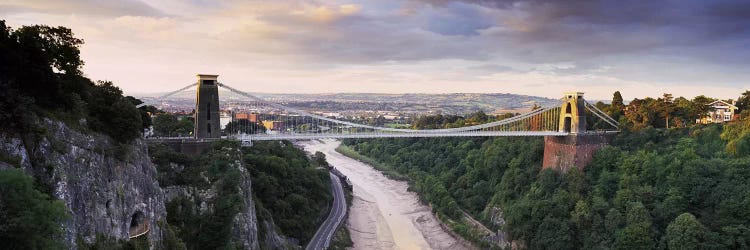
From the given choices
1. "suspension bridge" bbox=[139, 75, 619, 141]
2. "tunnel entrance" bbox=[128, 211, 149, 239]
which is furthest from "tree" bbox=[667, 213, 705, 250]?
"tunnel entrance" bbox=[128, 211, 149, 239]

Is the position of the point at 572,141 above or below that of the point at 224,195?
above

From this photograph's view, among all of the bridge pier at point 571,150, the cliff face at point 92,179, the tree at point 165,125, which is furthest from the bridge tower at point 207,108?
the bridge pier at point 571,150

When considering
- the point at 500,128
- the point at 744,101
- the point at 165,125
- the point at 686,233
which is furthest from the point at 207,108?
the point at 744,101

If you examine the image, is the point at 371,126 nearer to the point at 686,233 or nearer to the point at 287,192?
the point at 287,192

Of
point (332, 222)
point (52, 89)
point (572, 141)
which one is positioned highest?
point (52, 89)

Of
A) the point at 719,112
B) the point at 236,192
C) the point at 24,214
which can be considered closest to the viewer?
the point at 24,214
